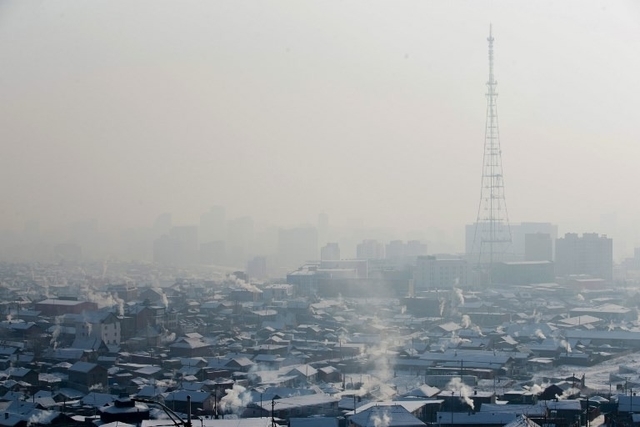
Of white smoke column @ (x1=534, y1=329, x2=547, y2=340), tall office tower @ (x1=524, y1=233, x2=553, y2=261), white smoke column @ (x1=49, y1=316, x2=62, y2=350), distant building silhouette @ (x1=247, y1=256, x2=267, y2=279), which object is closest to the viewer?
white smoke column @ (x1=49, y1=316, x2=62, y2=350)

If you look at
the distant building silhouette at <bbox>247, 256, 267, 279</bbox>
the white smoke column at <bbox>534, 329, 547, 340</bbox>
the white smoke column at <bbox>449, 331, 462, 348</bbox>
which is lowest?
the white smoke column at <bbox>449, 331, 462, 348</bbox>

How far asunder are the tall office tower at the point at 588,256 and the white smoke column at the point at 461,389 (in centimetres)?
1649

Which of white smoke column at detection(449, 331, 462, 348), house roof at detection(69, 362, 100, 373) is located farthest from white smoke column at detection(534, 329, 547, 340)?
house roof at detection(69, 362, 100, 373)

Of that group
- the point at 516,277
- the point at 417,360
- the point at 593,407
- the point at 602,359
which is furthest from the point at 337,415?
the point at 516,277

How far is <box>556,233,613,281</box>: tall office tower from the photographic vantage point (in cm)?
2445

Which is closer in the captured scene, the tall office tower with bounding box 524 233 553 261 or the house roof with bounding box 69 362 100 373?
the house roof with bounding box 69 362 100 373

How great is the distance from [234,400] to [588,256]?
18540 millimetres

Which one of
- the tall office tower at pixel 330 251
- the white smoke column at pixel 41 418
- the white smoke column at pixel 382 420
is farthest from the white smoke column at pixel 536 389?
the tall office tower at pixel 330 251

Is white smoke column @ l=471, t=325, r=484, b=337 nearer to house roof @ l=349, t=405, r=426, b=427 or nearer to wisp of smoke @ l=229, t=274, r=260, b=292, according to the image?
wisp of smoke @ l=229, t=274, r=260, b=292

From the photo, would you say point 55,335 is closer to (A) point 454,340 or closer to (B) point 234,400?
(A) point 454,340

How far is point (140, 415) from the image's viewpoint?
6727 millimetres

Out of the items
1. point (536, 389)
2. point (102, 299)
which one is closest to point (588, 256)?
point (102, 299)

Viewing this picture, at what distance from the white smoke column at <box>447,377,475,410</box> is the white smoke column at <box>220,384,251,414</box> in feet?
5.81

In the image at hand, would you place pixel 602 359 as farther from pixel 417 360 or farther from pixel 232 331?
pixel 232 331
